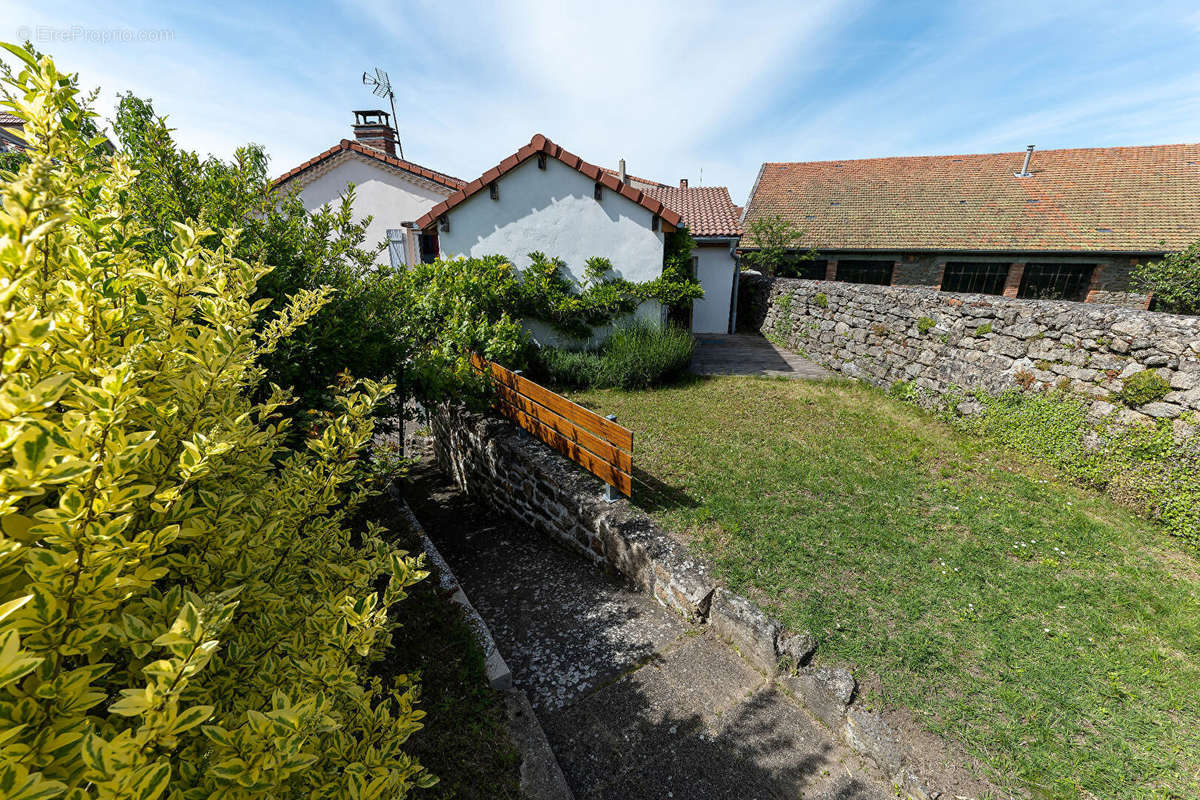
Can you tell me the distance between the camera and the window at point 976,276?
1516 cm

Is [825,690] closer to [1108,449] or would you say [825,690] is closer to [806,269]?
[1108,449]

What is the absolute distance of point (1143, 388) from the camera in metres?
5.54

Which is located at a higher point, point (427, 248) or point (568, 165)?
point (568, 165)

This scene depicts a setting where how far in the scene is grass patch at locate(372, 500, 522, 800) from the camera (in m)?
2.59

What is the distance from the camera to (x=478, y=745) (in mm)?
2760

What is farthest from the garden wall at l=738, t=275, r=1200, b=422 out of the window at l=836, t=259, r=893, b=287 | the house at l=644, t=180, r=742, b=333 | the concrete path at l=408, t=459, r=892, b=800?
the concrete path at l=408, t=459, r=892, b=800

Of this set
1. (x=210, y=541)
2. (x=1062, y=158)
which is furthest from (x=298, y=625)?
(x=1062, y=158)

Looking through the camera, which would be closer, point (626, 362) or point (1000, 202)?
point (626, 362)

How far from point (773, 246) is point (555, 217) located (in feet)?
30.3

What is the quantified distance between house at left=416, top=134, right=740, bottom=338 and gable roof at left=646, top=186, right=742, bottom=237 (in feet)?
14.4

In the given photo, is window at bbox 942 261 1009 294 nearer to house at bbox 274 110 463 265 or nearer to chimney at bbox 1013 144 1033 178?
chimney at bbox 1013 144 1033 178

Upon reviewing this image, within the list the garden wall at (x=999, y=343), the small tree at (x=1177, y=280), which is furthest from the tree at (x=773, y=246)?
the small tree at (x=1177, y=280)

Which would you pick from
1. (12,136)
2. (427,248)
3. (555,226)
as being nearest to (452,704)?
(555,226)

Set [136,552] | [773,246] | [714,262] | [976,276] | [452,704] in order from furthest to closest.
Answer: [773,246] → [976,276] → [714,262] → [452,704] → [136,552]
